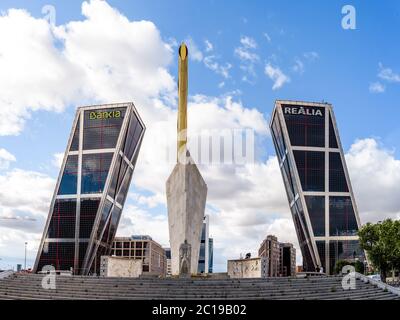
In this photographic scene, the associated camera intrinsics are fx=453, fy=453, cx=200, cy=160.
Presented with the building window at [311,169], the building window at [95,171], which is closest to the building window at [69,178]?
the building window at [95,171]

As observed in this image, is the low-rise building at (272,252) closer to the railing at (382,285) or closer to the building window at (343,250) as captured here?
the building window at (343,250)

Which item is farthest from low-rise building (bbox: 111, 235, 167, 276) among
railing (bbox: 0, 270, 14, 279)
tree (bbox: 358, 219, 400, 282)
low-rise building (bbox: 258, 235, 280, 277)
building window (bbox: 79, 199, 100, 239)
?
railing (bbox: 0, 270, 14, 279)

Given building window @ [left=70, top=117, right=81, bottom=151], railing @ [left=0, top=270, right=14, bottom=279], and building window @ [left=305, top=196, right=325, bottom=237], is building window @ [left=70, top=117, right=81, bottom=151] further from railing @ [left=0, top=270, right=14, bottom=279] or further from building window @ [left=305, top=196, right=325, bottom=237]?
railing @ [left=0, top=270, right=14, bottom=279]

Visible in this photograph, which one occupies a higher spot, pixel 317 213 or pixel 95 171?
pixel 95 171

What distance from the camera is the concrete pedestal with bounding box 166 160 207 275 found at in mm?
46094

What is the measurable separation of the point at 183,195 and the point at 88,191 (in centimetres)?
5950

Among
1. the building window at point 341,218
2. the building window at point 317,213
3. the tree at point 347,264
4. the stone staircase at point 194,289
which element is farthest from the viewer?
the building window at point 317,213

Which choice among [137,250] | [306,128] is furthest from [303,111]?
[137,250]

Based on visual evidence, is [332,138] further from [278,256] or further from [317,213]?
[278,256]

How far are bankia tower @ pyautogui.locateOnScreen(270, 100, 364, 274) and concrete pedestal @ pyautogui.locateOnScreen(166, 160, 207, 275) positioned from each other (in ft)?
177

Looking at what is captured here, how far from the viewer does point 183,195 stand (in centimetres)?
4609

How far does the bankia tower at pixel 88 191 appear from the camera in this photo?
98375 millimetres

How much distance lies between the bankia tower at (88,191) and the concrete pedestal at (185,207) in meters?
52.5
